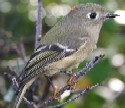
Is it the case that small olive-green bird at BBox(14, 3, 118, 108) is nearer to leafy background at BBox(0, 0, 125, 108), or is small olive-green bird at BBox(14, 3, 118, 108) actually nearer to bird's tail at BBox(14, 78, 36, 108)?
bird's tail at BBox(14, 78, 36, 108)

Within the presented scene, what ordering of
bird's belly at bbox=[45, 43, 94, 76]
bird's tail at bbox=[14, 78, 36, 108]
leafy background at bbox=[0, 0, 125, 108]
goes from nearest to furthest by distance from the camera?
bird's tail at bbox=[14, 78, 36, 108] < bird's belly at bbox=[45, 43, 94, 76] < leafy background at bbox=[0, 0, 125, 108]

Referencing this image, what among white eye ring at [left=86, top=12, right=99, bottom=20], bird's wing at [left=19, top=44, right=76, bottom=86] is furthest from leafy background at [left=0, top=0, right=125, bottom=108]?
white eye ring at [left=86, top=12, right=99, bottom=20]

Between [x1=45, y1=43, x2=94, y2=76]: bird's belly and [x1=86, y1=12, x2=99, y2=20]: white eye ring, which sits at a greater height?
[x1=86, y1=12, x2=99, y2=20]: white eye ring

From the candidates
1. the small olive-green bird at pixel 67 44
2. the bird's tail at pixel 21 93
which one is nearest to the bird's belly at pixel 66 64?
the small olive-green bird at pixel 67 44

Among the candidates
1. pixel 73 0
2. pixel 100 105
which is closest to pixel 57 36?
pixel 100 105

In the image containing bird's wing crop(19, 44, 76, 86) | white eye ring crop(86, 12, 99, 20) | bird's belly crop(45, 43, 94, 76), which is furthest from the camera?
white eye ring crop(86, 12, 99, 20)

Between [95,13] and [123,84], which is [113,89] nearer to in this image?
[123,84]

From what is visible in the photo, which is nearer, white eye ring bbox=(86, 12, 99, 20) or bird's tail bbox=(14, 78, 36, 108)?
bird's tail bbox=(14, 78, 36, 108)
